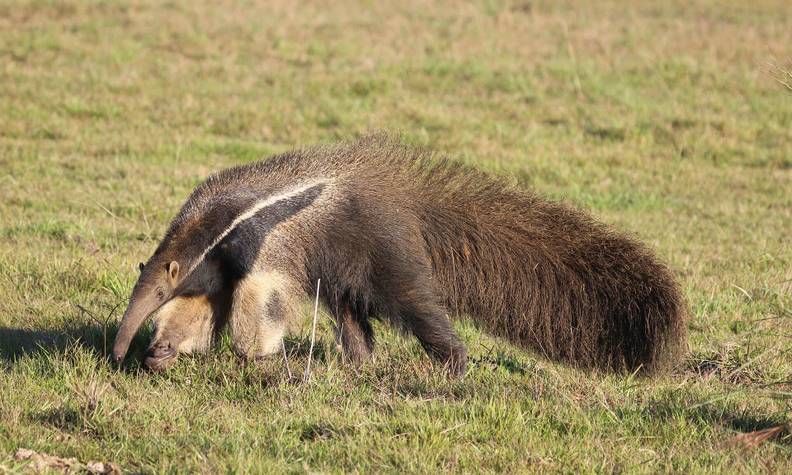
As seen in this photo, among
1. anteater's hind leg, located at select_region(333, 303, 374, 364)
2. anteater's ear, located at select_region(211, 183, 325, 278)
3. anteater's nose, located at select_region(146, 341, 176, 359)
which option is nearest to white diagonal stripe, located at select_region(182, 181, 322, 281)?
anteater's ear, located at select_region(211, 183, 325, 278)

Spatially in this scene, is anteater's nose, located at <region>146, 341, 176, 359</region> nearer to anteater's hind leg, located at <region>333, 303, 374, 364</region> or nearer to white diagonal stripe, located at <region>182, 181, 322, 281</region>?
white diagonal stripe, located at <region>182, 181, 322, 281</region>

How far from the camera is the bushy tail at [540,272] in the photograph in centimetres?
577

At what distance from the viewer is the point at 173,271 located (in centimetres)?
540

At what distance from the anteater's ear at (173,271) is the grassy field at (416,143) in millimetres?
574

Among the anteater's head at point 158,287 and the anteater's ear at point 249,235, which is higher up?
the anteater's ear at point 249,235

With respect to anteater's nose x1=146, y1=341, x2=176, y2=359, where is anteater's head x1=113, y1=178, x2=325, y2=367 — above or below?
above

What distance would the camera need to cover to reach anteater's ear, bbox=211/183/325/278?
549 centimetres

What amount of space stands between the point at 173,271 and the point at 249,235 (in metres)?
0.43

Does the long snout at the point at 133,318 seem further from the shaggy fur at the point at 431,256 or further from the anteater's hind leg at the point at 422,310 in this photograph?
the anteater's hind leg at the point at 422,310

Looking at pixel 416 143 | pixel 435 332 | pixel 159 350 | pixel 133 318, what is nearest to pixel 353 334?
pixel 435 332

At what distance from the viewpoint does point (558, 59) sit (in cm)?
1664

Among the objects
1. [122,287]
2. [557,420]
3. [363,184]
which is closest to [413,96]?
[122,287]

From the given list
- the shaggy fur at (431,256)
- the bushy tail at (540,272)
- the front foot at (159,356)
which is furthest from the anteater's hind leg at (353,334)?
the front foot at (159,356)

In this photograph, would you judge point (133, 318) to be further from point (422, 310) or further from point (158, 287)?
point (422, 310)
